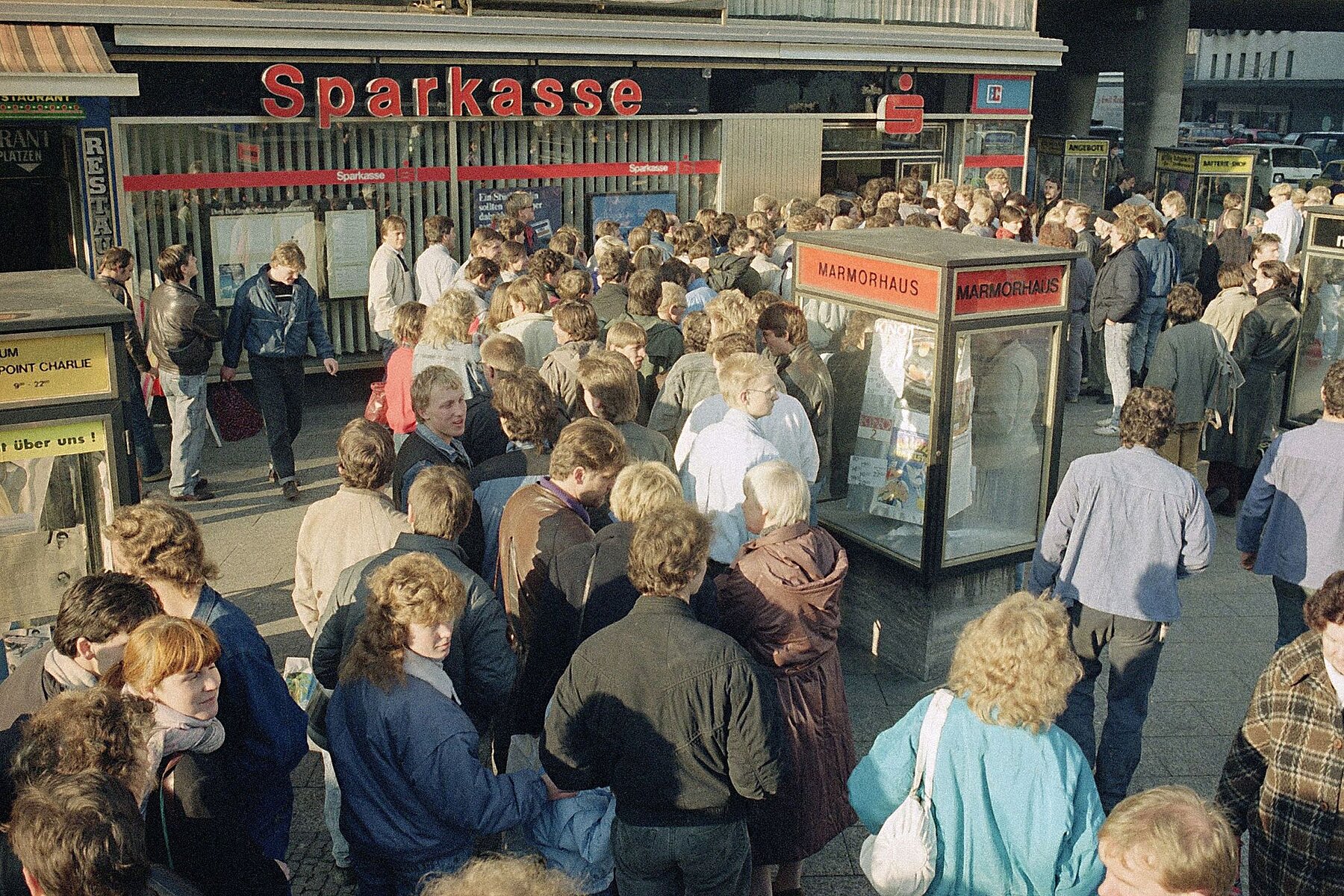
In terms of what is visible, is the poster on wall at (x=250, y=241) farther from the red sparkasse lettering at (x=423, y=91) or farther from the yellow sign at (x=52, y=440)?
the yellow sign at (x=52, y=440)

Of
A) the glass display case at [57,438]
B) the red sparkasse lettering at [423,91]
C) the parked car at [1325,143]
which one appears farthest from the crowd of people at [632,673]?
the parked car at [1325,143]

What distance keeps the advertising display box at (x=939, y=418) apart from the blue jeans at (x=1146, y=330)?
5981 mm

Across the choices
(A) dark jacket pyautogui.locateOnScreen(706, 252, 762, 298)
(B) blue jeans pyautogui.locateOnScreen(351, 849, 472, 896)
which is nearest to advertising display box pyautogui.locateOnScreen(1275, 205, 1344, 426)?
(A) dark jacket pyautogui.locateOnScreen(706, 252, 762, 298)

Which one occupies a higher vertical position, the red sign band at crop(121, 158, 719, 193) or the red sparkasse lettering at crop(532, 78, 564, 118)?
the red sparkasse lettering at crop(532, 78, 564, 118)

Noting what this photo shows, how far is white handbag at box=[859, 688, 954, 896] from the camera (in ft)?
12.3

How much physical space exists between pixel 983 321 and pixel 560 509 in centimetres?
272

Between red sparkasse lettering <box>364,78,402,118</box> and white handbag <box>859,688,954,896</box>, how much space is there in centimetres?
1036

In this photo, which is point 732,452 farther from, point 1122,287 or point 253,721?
point 1122,287

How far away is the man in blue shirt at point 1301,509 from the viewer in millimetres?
6148

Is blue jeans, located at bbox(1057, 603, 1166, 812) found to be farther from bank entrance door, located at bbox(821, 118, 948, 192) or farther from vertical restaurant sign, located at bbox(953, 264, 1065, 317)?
bank entrance door, located at bbox(821, 118, 948, 192)

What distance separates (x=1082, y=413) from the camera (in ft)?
42.9

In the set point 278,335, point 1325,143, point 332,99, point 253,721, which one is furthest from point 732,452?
point 1325,143

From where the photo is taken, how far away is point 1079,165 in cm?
2358

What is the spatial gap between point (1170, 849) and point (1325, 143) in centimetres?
4521
